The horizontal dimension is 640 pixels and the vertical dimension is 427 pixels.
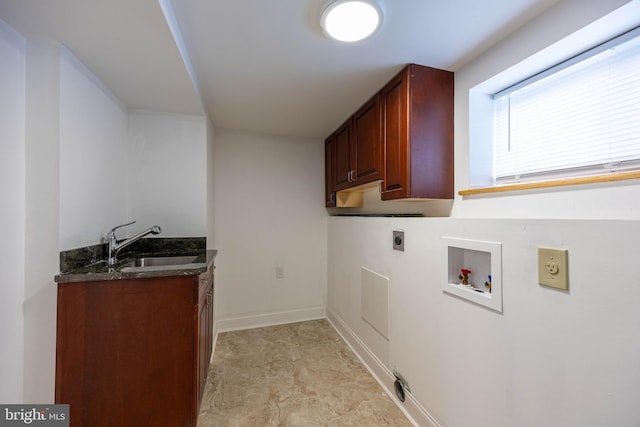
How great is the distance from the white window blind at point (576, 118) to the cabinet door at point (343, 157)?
1159 mm

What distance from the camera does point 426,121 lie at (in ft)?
5.07

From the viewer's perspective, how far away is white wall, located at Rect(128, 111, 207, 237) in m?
2.05

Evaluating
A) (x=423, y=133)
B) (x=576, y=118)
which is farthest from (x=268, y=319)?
(x=576, y=118)

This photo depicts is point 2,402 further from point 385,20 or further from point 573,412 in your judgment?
point 385,20

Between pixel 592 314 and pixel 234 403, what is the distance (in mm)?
1929

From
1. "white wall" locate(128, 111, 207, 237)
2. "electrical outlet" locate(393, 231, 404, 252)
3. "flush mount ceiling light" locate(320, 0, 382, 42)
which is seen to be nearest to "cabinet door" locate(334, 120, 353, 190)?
"electrical outlet" locate(393, 231, 404, 252)

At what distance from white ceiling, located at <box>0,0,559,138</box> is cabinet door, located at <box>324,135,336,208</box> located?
0.82 metres

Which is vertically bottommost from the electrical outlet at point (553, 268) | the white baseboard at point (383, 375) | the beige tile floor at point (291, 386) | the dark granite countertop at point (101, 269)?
the beige tile floor at point (291, 386)

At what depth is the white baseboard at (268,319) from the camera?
2.75 meters

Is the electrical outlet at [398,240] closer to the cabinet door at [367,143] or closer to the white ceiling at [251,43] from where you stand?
the cabinet door at [367,143]

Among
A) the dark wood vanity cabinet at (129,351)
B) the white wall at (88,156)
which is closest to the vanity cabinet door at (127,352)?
the dark wood vanity cabinet at (129,351)

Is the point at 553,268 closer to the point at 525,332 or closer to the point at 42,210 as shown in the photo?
Result: the point at 525,332

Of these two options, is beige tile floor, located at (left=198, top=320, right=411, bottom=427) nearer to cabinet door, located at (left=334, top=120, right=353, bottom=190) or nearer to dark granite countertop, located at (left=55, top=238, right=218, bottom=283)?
dark granite countertop, located at (left=55, top=238, right=218, bottom=283)

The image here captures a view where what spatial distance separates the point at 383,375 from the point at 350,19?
220cm
